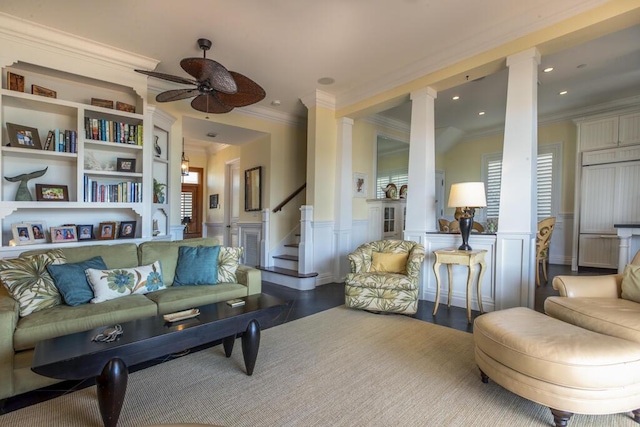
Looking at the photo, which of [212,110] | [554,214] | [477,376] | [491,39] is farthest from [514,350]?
[554,214]

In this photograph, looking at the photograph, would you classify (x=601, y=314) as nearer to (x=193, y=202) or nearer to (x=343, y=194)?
(x=343, y=194)

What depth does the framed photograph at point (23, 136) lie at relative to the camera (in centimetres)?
298

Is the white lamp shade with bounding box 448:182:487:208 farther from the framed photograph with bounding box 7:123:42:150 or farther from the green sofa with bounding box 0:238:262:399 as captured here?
the framed photograph with bounding box 7:123:42:150

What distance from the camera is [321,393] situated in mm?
1879

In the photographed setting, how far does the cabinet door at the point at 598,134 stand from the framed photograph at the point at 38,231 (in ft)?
27.0

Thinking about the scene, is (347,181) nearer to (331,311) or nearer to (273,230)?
(273,230)

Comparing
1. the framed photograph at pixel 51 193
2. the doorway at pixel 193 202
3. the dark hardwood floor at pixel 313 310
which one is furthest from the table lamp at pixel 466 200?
the doorway at pixel 193 202

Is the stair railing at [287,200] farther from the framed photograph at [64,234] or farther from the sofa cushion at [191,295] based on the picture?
the framed photograph at [64,234]

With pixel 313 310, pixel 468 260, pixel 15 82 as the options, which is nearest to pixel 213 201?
pixel 15 82

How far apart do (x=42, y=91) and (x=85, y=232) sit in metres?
1.58

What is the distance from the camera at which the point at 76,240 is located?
3.31 m

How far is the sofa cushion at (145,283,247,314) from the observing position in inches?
95.5

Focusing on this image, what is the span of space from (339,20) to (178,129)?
3076 millimetres

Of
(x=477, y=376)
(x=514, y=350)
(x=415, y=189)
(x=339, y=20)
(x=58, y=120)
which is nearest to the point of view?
(x=514, y=350)
